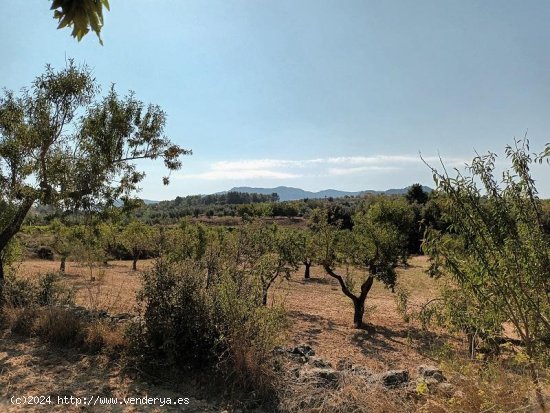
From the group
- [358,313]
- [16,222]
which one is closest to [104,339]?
[16,222]

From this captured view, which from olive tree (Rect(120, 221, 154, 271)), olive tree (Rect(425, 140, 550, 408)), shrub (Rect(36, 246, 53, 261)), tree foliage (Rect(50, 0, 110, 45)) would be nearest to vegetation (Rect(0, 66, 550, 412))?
olive tree (Rect(425, 140, 550, 408))

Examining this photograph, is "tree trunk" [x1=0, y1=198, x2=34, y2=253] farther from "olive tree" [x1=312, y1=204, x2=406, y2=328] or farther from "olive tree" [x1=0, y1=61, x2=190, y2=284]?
"olive tree" [x1=312, y1=204, x2=406, y2=328]

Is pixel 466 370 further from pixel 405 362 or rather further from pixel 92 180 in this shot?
pixel 92 180

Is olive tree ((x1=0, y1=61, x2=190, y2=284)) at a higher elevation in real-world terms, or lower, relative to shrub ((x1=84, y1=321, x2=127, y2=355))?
higher

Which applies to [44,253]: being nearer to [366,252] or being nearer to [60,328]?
[366,252]

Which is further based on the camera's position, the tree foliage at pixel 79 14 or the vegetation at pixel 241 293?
the vegetation at pixel 241 293

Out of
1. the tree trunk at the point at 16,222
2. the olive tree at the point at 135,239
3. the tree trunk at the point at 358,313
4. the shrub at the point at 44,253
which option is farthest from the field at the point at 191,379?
the shrub at the point at 44,253

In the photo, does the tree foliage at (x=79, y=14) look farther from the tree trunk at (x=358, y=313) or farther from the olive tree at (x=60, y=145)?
the tree trunk at (x=358, y=313)

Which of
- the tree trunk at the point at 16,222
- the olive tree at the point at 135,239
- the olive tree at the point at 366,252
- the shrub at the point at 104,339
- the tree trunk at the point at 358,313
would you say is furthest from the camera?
the olive tree at the point at 135,239

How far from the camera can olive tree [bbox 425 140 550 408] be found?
10.3 feet

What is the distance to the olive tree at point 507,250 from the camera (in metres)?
3.13

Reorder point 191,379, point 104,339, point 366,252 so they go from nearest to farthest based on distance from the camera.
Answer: point 191,379
point 104,339
point 366,252

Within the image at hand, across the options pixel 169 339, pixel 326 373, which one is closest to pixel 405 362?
pixel 326 373

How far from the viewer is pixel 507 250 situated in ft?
10.4
